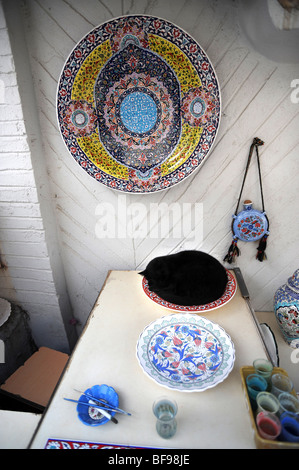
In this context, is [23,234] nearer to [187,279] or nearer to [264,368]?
[187,279]

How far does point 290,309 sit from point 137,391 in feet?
2.21

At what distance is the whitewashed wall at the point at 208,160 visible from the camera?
102 cm

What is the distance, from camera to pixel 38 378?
1356mm

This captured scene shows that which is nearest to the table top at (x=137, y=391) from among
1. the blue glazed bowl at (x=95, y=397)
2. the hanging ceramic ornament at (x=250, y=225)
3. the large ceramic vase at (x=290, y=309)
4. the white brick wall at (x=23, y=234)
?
the blue glazed bowl at (x=95, y=397)

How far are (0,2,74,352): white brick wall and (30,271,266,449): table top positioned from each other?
419mm

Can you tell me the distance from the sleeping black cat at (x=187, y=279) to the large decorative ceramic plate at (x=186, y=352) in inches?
3.5

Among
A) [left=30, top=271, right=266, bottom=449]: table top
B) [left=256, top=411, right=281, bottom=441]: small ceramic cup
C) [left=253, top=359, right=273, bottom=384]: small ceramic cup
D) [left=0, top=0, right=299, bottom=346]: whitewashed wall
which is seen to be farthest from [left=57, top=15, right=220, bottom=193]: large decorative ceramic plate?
[left=256, top=411, right=281, bottom=441]: small ceramic cup

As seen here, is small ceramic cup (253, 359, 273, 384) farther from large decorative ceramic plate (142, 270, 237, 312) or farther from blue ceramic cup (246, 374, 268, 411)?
large decorative ceramic plate (142, 270, 237, 312)

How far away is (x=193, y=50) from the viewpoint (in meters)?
1.00

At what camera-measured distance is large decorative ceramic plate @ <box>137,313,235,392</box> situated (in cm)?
89

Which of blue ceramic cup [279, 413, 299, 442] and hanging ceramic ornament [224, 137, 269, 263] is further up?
hanging ceramic ornament [224, 137, 269, 263]

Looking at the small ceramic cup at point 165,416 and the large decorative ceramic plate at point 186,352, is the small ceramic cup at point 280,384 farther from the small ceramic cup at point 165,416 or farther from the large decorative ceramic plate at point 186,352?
the small ceramic cup at point 165,416

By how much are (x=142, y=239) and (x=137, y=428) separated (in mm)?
802
